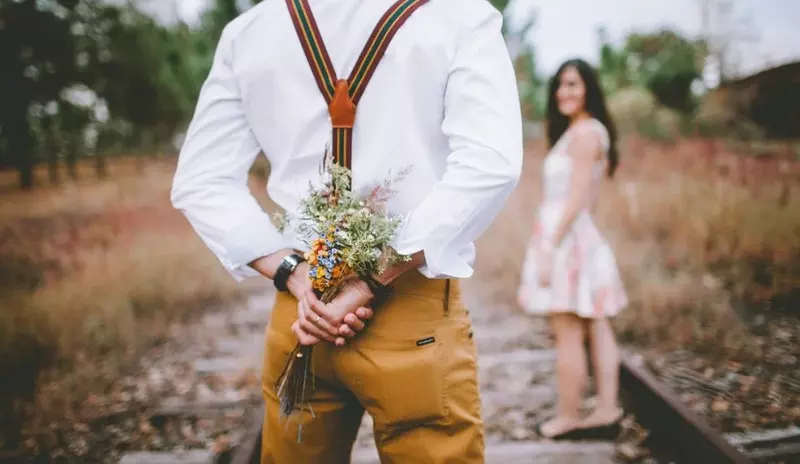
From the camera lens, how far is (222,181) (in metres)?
1.54

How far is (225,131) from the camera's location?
5.03 ft

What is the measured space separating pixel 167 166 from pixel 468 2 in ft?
14.1

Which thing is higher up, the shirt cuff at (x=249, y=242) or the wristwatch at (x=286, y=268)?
the shirt cuff at (x=249, y=242)

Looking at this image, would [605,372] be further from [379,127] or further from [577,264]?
[379,127]

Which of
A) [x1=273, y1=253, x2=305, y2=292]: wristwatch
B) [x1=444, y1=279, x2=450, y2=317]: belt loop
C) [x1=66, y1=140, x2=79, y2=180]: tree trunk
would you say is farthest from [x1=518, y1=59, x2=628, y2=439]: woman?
[x1=66, y1=140, x2=79, y2=180]: tree trunk

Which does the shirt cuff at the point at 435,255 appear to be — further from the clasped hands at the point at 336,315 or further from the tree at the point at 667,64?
→ the tree at the point at 667,64

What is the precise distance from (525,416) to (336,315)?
2626mm

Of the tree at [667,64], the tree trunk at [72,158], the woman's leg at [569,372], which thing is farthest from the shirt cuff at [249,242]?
the tree at [667,64]

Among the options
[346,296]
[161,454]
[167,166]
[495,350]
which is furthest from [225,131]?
[167,166]

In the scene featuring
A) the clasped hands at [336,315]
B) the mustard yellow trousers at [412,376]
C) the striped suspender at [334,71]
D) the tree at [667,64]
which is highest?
the tree at [667,64]

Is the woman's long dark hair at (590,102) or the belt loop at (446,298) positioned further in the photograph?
the woman's long dark hair at (590,102)

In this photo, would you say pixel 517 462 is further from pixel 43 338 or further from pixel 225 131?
pixel 43 338

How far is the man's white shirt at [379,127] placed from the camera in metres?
1.27

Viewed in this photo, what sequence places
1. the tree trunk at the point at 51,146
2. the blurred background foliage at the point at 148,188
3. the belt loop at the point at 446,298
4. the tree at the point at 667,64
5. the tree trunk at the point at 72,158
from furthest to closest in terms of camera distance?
the tree at the point at 667,64
the tree trunk at the point at 72,158
the tree trunk at the point at 51,146
the blurred background foliage at the point at 148,188
the belt loop at the point at 446,298
